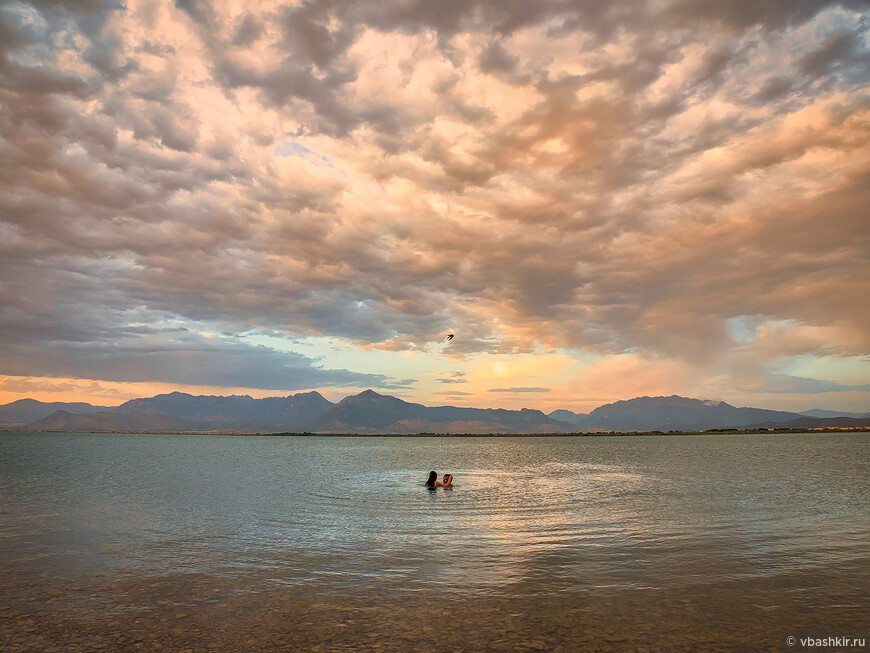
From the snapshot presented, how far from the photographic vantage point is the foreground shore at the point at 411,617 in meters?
13.3

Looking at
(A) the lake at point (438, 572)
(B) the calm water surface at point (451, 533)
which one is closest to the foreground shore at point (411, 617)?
(A) the lake at point (438, 572)

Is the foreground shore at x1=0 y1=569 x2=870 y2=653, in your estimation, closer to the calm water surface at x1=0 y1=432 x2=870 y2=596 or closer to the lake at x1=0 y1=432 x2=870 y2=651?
the lake at x1=0 y1=432 x2=870 y2=651

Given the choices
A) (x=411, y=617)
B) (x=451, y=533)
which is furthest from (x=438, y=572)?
(x=451, y=533)

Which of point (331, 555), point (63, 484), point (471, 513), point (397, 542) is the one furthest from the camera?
point (63, 484)

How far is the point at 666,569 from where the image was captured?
20094mm

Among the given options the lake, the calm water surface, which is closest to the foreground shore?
the lake

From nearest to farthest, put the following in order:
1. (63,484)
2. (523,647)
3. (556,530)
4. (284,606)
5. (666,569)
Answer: (523,647), (284,606), (666,569), (556,530), (63,484)

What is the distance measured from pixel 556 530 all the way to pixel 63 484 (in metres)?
57.0

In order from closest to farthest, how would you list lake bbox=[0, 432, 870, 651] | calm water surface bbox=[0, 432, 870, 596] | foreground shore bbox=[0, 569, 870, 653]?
foreground shore bbox=[0, 569, 870, 653]
lake bbox=[0, 432, 870, 651]
calm water surface bbox=[0, 432, 870, 596]

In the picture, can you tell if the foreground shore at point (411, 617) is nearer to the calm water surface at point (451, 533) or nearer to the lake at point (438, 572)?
the lake at point (438, 572)

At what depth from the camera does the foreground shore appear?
13297 millimetres

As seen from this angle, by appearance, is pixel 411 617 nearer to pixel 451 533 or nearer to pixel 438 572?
pixel 438 572

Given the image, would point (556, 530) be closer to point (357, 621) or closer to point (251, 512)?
point (357, 621)

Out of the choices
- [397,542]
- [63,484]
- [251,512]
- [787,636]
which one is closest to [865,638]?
[787,636]
